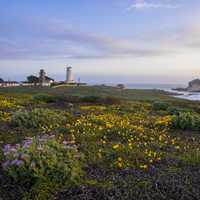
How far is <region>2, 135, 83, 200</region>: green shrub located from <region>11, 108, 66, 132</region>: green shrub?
3648mm

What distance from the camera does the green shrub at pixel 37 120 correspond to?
384 inches

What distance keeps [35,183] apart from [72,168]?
598 mm

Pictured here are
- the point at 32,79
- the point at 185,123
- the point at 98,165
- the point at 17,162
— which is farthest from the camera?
the point at 32,79

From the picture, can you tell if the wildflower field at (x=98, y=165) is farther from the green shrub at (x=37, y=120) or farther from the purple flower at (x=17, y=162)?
the green shrub at (x=37, y=120)

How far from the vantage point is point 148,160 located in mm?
6887

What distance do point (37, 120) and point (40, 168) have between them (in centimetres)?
467

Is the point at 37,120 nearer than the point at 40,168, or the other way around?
the point at 40,168

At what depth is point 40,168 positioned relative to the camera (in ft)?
17.6

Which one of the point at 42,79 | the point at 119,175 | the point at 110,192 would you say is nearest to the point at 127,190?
the point at 110,192

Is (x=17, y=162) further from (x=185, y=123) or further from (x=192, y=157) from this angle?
(x=185, y=123)

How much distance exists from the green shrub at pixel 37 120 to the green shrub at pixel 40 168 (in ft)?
12.0

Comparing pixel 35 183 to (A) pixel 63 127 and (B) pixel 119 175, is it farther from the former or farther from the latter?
(A) pixel 63 127

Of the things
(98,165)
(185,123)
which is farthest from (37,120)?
(185,123)

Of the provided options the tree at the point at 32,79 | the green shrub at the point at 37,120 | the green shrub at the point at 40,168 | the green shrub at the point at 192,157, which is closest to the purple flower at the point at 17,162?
the green shrub at the point at 40,168
